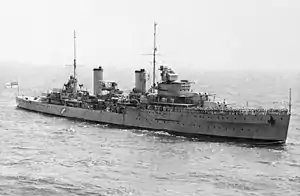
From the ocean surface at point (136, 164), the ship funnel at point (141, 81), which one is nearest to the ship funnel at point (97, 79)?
the ship funnel at point (141, 81)

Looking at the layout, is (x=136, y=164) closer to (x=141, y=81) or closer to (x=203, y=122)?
(x=203, y=122)

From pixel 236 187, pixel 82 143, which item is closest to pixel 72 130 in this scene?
pixel 82 143

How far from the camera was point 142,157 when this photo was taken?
4009cm

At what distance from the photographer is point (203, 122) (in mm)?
48156

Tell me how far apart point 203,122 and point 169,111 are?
13.9ft

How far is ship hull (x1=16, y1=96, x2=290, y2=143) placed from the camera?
44938 millimetres

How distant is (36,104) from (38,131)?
17277 millimetres

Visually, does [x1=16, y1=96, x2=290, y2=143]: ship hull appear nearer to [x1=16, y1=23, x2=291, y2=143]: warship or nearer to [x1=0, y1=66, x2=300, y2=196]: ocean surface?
[x1=16, y1=23, x2=291, y2=143]: warship

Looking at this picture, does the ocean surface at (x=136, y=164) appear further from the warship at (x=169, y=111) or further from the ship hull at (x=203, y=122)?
the warship at (x=169, y=111)

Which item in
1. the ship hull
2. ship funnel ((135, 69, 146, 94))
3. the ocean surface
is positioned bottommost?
the ocean surface

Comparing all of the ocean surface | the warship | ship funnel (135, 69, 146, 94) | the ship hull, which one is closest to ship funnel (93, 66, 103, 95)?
the warship

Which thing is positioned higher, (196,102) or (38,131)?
(196,102)

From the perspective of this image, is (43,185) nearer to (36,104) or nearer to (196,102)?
(196,102)

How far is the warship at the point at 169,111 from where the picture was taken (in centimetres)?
4544
